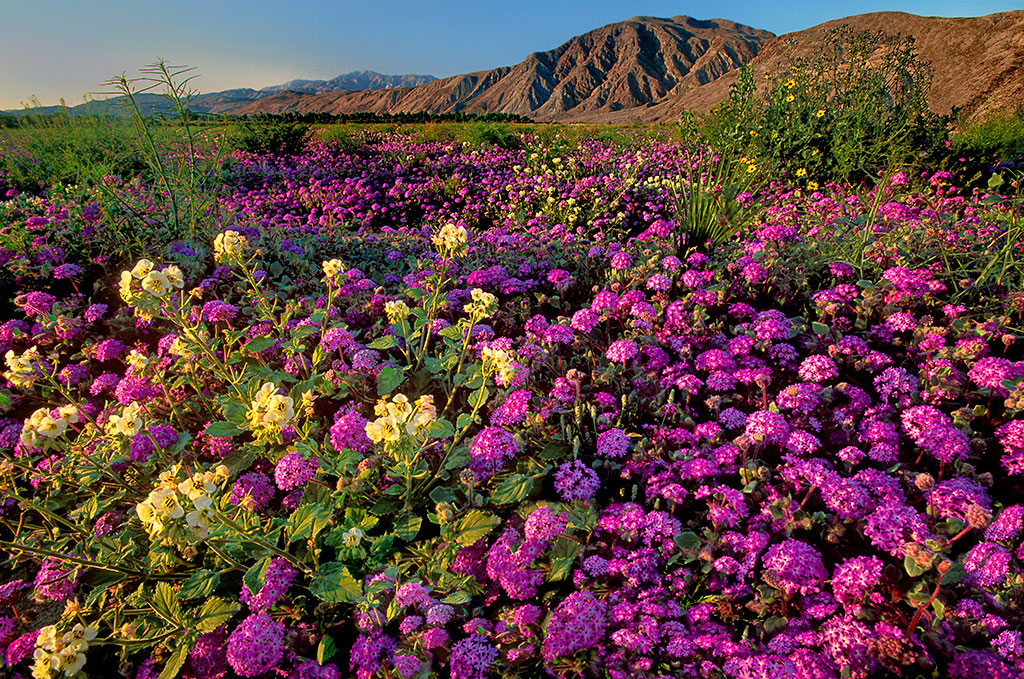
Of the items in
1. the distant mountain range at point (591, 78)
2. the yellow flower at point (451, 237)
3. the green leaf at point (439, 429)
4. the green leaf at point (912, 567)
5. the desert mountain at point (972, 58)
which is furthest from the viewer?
the distant mountain range at point (591, 78)

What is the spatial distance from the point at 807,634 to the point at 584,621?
691 mm

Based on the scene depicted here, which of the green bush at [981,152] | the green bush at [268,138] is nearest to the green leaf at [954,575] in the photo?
the green bush at [981,152]

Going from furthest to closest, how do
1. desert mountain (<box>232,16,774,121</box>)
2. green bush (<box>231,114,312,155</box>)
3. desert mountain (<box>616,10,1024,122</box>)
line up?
1. desert mountain (<box>232,16,774,121</box>)
2. green bush (<box>231,114,312,155</box>)
3. desert mountain (<box>616,10,1024,122</box>)

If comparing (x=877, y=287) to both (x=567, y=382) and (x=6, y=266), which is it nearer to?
(x=567, y=382)

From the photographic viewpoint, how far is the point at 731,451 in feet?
6.71

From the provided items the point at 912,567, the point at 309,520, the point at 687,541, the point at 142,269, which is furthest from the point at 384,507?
the point at 912,567

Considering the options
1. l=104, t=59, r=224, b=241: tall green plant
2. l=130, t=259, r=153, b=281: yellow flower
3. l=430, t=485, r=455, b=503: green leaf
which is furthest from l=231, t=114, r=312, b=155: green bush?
l=430, t=485, r=455, b=503: green leaf

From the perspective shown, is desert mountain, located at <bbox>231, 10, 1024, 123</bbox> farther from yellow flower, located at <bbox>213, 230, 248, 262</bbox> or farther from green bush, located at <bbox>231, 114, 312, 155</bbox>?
yellow flower, located at <bbox>213, 230, 248, 262</bbox>

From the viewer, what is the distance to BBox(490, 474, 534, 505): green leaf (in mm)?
1874

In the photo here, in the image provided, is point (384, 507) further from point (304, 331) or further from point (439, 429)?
point (304, 331)

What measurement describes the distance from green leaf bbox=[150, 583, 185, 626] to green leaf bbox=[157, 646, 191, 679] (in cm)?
8

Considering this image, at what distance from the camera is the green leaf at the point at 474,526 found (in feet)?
5.65

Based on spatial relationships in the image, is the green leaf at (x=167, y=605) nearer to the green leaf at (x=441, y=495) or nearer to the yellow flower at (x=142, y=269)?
the green leaf at (x=441, y=495)

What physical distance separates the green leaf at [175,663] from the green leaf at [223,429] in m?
0.71
